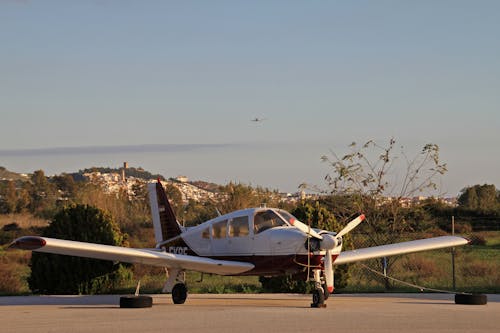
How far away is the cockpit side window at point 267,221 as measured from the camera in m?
20.6

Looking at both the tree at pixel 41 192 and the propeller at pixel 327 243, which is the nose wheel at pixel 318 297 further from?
the tree at pixel 41 192

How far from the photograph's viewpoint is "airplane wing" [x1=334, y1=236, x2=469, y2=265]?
21.7 metres

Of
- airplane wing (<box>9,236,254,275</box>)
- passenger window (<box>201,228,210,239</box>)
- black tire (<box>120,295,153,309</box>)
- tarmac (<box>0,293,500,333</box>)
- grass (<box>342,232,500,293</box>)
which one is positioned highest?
passenger window (<box>201,228,210,239</box>)

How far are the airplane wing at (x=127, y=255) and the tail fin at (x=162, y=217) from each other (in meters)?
2.99

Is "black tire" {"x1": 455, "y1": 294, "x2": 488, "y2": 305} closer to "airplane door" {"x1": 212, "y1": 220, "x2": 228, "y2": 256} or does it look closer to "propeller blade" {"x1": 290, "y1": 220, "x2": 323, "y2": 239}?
"propeller blade" {"x1": 290, "y1": 220, "x2": 323, "y2": 239}

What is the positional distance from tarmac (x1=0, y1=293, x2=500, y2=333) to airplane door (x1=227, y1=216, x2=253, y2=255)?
1.19 metres

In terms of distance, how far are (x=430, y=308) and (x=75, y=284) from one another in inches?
388

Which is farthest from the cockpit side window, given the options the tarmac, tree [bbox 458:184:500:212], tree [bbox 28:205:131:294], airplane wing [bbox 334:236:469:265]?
tree [bbox 458:184:500:212]

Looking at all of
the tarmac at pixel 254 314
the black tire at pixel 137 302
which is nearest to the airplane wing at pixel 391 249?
the tarmac at pixel 254 314

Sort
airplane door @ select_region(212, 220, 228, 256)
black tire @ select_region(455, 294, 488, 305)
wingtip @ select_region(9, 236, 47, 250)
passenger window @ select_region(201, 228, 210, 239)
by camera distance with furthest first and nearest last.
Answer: passenger window @ select_region(201, 228, 210, 239), airplane door @ select_region(212, 220, 228, 256), black tire @ select_region(455, 294, 488, 305), wingtip @ select_region(9, 236, 47, 250)

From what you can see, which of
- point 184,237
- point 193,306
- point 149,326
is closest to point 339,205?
point 184,237

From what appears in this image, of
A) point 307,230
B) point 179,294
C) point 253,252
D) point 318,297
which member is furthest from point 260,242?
point 179,294

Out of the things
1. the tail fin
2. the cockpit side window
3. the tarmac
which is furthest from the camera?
the tail fin

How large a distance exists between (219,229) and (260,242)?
4.16 ft
